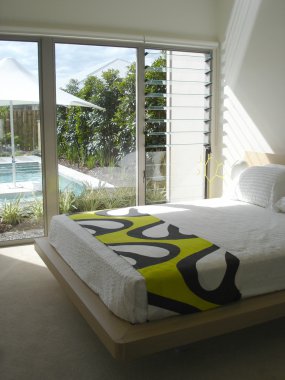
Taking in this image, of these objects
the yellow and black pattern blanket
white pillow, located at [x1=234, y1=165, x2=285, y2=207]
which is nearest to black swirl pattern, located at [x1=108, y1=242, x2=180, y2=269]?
the yellow and black pattern blanket

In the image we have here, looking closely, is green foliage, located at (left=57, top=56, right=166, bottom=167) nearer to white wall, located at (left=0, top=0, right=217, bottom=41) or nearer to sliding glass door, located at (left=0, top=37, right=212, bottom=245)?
sliding glass door, located at (left=0, top=37, right=212, bottom=245)

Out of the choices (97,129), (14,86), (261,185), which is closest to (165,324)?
(261,185)

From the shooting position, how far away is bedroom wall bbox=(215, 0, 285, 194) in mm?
4227

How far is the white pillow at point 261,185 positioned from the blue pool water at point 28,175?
1757mm

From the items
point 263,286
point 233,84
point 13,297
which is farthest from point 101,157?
point 263,286

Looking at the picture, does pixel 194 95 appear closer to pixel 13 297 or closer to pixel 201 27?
pixel 201 27

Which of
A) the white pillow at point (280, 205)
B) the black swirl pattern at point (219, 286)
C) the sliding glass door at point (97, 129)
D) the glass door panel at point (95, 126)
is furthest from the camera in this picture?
the glass door panel at point (95, 126)

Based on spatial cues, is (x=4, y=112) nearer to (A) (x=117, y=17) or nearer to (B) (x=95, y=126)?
(B) (x=95, y=126)

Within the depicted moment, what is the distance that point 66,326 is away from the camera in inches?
111

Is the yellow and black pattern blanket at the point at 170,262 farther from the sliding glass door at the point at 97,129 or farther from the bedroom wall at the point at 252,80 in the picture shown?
the bedroom wall at the point at 252,80

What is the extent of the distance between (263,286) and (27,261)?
2297 mm

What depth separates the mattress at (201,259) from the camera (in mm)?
2242

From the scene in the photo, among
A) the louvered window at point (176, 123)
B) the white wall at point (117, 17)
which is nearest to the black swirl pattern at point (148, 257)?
the louvered window at point (176, 123)

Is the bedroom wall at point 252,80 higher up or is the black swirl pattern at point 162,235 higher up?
the bedroom wall at point 252,80
